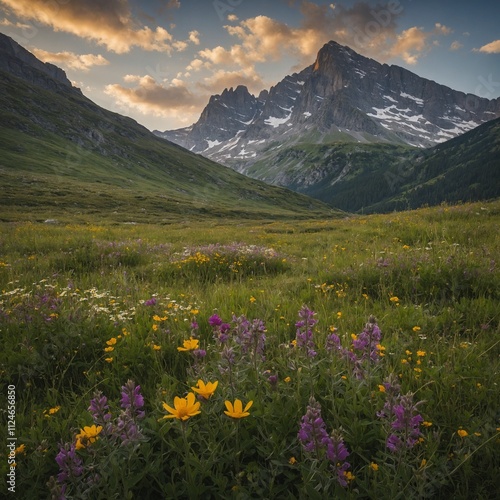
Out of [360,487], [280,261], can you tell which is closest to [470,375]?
[360,487]

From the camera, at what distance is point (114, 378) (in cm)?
319

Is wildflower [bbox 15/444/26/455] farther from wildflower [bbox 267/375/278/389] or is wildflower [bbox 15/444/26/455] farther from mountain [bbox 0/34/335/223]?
mountain [bbox 0/34/335/223]

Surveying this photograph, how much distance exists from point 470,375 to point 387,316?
146 cm

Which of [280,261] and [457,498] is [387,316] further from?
[280,261]

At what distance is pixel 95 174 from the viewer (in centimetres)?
9212

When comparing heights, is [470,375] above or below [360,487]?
above

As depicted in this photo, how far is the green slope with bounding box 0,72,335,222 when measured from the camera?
175 feet

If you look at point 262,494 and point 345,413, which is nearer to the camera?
point 262,494

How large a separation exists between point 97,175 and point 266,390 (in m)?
103

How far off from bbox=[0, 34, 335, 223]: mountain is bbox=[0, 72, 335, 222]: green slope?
178 mm

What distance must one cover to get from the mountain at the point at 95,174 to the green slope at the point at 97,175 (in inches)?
7.0

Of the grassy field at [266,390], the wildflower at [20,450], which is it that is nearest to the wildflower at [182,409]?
the grassy field at [266,390]

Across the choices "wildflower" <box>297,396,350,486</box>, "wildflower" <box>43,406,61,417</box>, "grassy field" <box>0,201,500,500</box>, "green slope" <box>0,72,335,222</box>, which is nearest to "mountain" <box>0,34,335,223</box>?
"green slope" <box>0,72,335,222</box>

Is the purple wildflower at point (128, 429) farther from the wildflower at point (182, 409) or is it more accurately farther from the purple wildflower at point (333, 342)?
the purple wildflower at point (333, 342)
